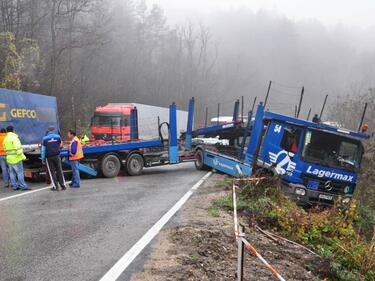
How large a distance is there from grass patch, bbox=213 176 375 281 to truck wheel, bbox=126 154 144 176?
535cm

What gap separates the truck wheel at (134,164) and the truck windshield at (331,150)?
20.6 feet

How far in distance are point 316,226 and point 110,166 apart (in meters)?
7.54

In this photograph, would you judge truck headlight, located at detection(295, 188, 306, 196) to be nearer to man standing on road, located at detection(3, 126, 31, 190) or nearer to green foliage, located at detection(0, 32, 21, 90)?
man standing on road, located at detection(3, 126, 31, 190)

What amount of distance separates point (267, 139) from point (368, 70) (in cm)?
6643

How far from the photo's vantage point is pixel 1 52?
18.3 metres

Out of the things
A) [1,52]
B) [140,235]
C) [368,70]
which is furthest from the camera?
[368,70]

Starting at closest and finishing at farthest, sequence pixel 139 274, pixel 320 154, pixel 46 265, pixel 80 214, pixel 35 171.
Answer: pixel 139 274 → pixel 46 265 → pixel 80 214 → pixel 320 154 → pixel 35 171

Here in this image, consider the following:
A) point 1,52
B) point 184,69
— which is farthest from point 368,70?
point 1,52

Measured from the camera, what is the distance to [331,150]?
32.6 feet

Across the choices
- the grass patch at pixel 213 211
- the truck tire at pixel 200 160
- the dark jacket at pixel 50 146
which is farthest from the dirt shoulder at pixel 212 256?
the truck tire at pixel 200 160

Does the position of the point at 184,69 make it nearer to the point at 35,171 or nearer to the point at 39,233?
the point at 35,171

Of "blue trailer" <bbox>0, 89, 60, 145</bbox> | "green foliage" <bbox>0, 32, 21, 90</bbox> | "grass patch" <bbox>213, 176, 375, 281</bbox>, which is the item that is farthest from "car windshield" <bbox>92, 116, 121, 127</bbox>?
"grass patch" <bbox>213, 176, 375, 281</bbox>

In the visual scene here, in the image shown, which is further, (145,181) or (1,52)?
(1,52)

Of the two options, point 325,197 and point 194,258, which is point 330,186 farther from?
point 194,258
